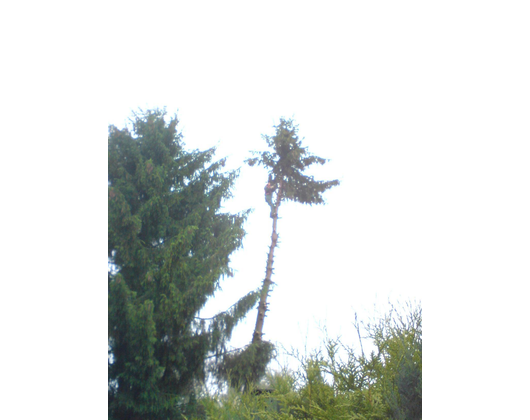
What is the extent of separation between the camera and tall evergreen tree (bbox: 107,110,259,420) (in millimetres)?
9812

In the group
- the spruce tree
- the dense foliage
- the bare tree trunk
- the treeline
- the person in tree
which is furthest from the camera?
the spruce tree

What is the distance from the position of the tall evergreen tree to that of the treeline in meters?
0.03

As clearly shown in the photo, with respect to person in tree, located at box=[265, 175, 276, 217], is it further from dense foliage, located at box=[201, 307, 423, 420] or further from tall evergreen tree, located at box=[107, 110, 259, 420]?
dense foliage, located at box=[201, 307, 423, 420]

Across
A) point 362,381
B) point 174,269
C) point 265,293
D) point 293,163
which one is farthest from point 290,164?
point 362,381

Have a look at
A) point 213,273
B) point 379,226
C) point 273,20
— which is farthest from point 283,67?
point 213,273

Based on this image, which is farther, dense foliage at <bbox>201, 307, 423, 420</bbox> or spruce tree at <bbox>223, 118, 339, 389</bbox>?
spruce tree at <bbox>223, 118, 339, 389</bbox>

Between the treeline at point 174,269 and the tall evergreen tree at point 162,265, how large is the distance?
0.03 m

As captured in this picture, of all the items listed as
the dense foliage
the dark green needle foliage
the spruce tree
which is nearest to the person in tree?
the spruce tree

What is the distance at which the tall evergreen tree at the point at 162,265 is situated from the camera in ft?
32.2

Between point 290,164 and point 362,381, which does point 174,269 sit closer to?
point 290,164

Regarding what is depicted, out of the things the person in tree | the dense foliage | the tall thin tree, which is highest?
the tall thin tree

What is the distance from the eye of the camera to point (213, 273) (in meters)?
11.3
